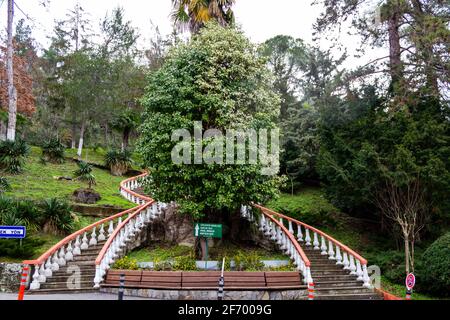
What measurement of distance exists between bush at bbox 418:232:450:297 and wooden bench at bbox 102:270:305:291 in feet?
13.5

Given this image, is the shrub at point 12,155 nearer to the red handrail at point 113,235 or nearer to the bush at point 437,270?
the red handrail at point 113,235

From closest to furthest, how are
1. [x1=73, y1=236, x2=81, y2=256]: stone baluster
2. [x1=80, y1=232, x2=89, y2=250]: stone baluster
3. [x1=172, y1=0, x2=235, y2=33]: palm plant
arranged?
1. [x1=73, y1=236, x2=81, y2=256]: stone baluster
2. [x1=80, y1=232, x2=89, y2=250]: stone baluster
3. [x1=172, y1=0, x2=235, y2=33]: palm plant

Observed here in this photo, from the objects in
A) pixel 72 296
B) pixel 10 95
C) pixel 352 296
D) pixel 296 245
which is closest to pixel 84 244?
pixel 72 296

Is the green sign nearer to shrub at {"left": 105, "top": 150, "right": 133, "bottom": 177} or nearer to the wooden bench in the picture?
the wooden bench

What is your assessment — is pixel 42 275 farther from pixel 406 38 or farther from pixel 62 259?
pixel 406 38

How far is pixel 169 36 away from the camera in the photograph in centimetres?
3541

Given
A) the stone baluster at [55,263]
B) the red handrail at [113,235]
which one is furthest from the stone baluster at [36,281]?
the red handrail at [113,235]

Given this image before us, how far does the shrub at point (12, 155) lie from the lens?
21.2m

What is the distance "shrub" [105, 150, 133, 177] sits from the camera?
92.2 ft

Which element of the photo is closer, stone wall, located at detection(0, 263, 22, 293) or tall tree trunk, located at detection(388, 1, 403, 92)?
stone wall, located at detection(0, 263, 22, 293)

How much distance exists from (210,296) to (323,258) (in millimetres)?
5074

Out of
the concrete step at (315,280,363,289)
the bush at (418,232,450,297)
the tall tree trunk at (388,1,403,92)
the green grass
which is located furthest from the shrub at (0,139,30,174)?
the bush at (418,232,450,297)

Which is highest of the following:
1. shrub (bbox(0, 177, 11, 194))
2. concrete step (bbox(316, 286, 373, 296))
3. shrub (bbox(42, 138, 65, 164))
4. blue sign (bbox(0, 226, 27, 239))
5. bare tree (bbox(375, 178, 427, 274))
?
shrub (bbox(42, 138, 65, 164))
